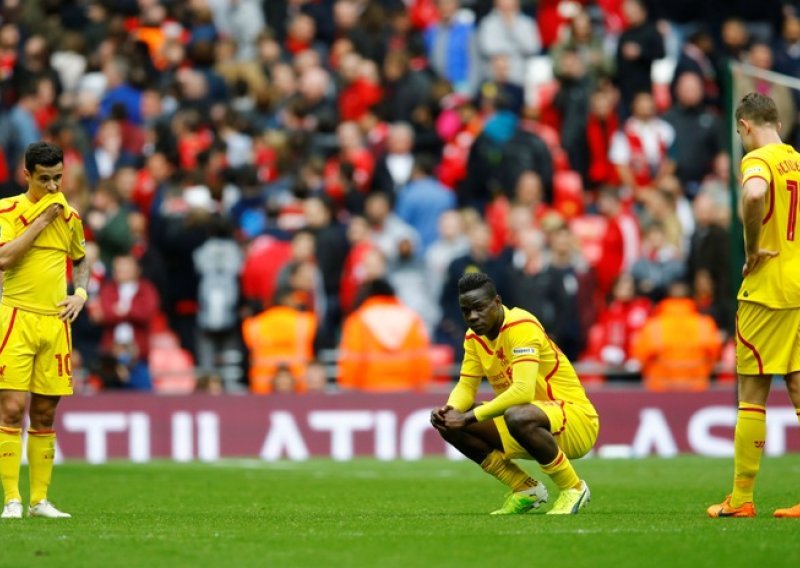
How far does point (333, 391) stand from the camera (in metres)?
20.6

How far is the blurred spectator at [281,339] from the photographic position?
20797 mm

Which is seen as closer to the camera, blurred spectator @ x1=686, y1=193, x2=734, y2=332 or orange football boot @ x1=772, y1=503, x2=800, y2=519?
orange football boot @ x1=772, y1=503, x2=800, y2=519

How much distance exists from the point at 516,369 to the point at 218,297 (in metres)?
10.7

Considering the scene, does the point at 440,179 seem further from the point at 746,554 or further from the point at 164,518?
the point at 746,554

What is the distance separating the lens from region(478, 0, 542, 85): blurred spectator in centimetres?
2517

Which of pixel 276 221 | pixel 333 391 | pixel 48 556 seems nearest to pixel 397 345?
pixel 333 391

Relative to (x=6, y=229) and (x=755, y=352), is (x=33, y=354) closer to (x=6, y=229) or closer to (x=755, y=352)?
(x=6, y=229)

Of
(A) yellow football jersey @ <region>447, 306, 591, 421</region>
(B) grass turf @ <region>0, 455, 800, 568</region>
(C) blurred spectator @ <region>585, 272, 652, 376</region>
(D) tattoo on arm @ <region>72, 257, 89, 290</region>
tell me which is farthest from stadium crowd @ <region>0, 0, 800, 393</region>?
(D) tattoo on arm @ <region>72, 257, 89, 290</region>

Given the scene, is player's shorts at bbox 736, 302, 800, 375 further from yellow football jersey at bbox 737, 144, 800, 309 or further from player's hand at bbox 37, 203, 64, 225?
player's hand at bbox 37, 203, 64, 225

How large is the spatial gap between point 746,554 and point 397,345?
11121mm

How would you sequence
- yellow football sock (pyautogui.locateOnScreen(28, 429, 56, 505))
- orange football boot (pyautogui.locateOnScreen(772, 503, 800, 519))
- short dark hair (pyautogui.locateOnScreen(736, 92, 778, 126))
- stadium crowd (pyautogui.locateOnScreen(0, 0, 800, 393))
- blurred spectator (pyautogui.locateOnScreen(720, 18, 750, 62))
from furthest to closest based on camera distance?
blurred spectator (pyautogui.locateOnScreen(720, 18, 750, 62)), stadium crowd (pyautogui.locateOnScreen(0, 0, 800, 393)), yellow football sock (pyautogui.locateOnScreen(28, 429, 56, 505)), orange football boot (pyautogui.locateOnScreen(772, 503, 800, 519)), short dark hair (pyautogui.locateOnScreen(736, 92, 778, 126))

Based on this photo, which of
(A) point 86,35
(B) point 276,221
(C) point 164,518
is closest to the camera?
(C) point 164,518

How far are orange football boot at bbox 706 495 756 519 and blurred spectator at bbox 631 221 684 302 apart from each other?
9.91m

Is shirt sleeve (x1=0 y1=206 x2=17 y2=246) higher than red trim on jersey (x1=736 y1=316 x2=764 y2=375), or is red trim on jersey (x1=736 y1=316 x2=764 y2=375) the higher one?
shirt sleeve (x1=0 y1=206 x2=17 y2=246)
